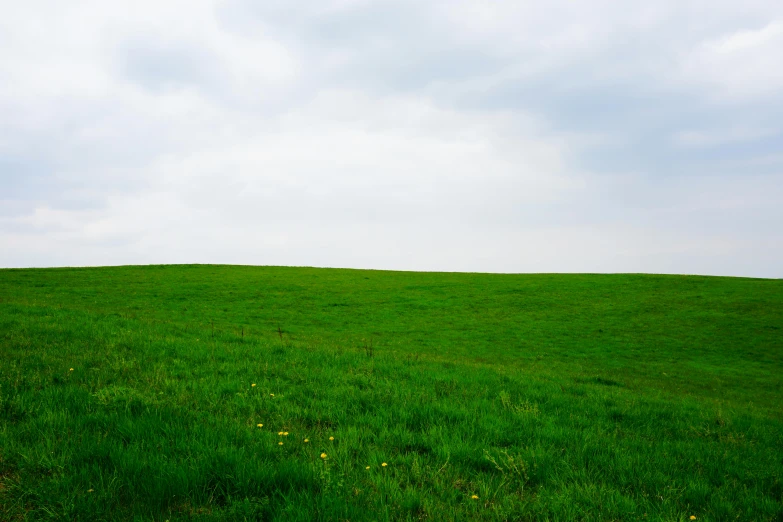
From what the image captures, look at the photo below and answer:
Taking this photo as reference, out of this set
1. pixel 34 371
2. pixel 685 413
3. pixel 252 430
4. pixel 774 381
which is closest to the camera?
pixel 252 430

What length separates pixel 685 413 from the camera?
30.8ft

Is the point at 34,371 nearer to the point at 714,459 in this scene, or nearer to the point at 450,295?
the point at 714,459

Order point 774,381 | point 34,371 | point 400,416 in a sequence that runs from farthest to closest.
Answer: point 774,381
point 34,371
point 400,416

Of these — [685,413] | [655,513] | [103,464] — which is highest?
[103,464]

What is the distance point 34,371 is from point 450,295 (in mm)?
37434

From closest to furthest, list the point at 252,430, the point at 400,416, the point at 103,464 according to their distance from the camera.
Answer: the point at 103,464
the point at 252,430
the point at 400,416

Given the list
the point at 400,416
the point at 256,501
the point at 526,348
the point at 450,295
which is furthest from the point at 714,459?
the point at 450,295

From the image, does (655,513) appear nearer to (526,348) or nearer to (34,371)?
(34,371)

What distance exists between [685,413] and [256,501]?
936 cm

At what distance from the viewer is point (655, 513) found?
4277mm

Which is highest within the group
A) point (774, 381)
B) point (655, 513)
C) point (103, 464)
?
point (103, 464)

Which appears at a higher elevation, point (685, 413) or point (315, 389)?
point (315, 389)

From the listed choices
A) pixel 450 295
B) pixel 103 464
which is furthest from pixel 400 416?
pixel 450 295

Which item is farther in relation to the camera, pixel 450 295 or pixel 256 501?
pixel 450 295
